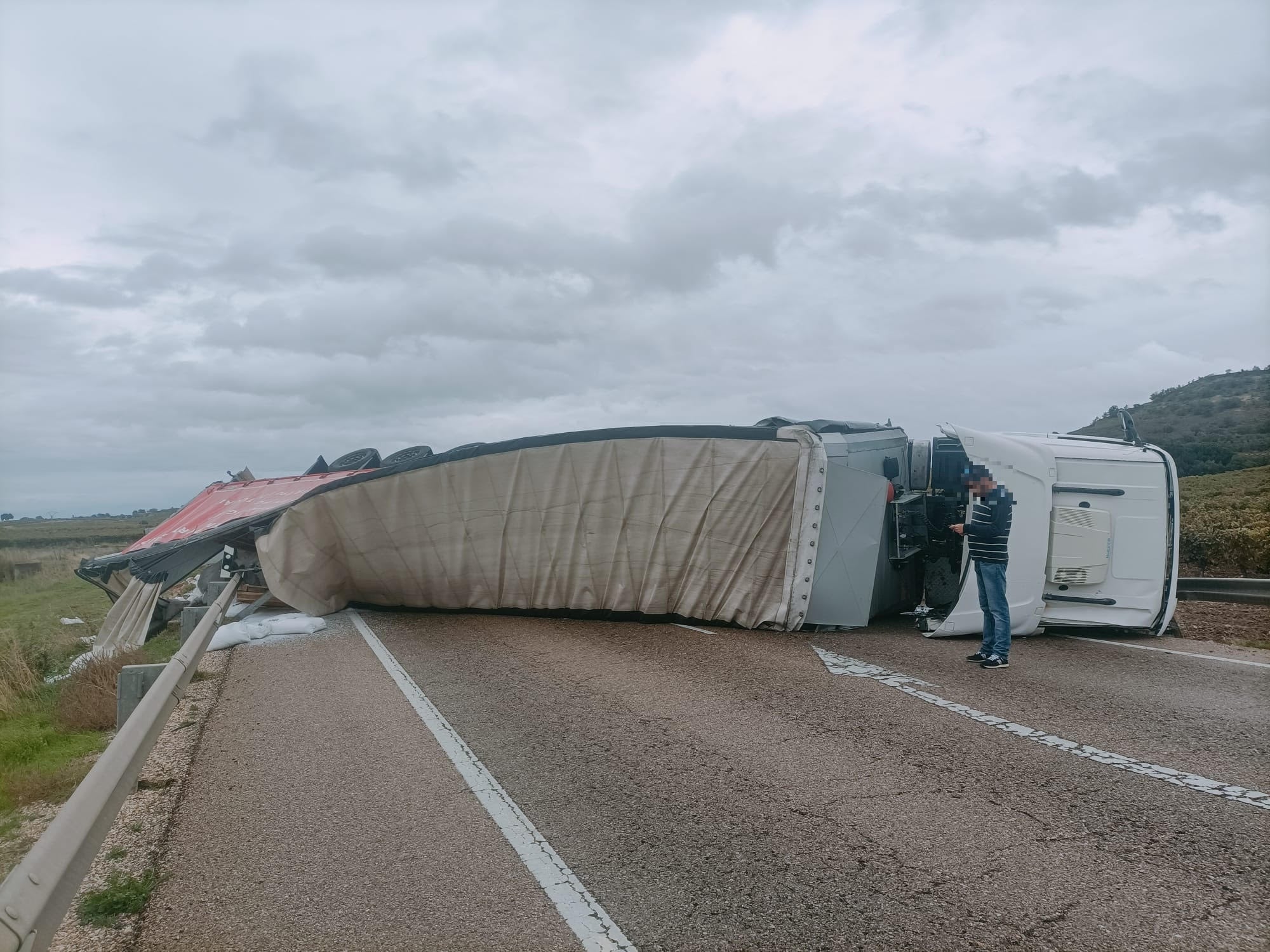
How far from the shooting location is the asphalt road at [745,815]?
3.35 m

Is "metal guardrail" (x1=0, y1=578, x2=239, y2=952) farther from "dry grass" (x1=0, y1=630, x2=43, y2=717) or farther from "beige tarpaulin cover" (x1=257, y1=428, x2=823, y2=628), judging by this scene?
"beige tarpaulin cover" (x1=257, y1=428, x2=823, y2=628)

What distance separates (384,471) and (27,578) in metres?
27.5

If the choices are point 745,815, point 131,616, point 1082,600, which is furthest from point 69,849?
point 131,616

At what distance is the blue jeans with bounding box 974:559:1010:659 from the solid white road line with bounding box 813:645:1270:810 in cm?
114

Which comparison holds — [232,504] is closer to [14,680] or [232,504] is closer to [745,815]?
[14,680]

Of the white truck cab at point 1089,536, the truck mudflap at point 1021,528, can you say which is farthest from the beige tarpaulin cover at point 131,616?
the white truck cab at point 1089,536

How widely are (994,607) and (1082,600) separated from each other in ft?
5.75

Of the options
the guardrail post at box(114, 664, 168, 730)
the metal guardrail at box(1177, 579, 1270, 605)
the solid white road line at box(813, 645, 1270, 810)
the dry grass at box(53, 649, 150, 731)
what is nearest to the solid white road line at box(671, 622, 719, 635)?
the solid white road line at box(813, 645, 1270, 810)

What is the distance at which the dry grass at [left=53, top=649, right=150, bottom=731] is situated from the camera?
27.9 feet

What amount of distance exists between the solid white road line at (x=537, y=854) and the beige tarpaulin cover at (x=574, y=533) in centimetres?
518

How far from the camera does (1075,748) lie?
18.1 feet

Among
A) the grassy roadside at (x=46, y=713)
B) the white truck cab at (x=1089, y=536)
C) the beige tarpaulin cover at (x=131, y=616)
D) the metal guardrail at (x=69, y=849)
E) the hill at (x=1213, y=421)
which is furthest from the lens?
the hill at (x=1213, y=421)

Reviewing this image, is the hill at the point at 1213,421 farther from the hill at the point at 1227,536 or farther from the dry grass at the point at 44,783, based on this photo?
the dry grass at the point at 44,783

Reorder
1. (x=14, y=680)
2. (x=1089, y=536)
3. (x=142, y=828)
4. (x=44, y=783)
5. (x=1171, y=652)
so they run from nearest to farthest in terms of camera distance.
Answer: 1. (x=142, y=828)
2. (x=44, y=783)
3. (x=1171, y=652)
4. (x=1089, y=536)
5. (x=14, y=680)
